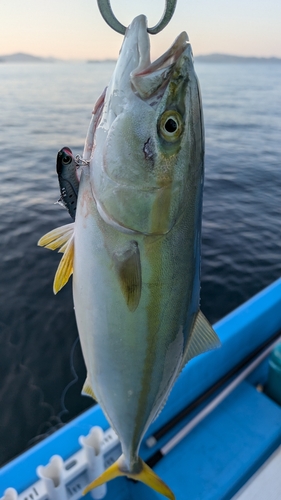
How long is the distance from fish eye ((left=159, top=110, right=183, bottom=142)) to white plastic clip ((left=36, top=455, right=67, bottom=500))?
6.85 ft

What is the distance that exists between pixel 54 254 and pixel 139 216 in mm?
6949

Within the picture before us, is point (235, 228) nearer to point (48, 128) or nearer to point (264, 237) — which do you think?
point (264, 237)

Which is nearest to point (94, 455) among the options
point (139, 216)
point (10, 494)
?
point (10, 494)

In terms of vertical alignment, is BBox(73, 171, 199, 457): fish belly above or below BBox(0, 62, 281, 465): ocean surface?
above

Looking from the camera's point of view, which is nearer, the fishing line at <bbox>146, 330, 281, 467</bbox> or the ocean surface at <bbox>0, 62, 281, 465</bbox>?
the fishing line at <bbox>146, 330, 281, 467</bbox>

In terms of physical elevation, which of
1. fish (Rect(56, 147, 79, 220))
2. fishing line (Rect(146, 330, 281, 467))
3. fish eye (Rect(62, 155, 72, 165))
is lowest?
fishing line (Rect(146, 330, 281, 467))

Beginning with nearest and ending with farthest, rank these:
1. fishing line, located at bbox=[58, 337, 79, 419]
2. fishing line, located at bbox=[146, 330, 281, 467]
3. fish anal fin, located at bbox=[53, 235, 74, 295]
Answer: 1. fish anal fin, located at bbox=[53, 235, 74, 295]
2. fishing line, located at bbox=[146, 330, 281, 467]
3. fishing line, located at bbox=[58, 337, 79, 419]

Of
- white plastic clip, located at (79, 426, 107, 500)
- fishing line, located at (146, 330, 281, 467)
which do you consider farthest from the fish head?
fishing line, located at (146, 330, 281, 467)

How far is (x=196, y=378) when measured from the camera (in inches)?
124

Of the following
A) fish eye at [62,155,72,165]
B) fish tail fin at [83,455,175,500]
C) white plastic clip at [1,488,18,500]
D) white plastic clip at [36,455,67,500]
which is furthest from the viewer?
white plastic clip at [36,455,67,500]

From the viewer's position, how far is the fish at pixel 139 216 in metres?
1.18

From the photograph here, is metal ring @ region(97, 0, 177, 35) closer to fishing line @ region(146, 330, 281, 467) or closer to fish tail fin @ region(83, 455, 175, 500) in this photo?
fish tail fin @ region(83, 455, 175, 500)

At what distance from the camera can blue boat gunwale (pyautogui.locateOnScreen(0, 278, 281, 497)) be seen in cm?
243

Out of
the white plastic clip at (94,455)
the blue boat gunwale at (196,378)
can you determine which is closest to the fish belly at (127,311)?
the white plastic clip at (94,455)
